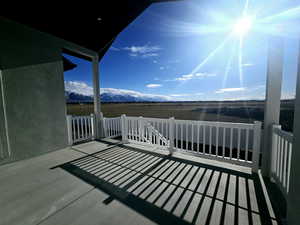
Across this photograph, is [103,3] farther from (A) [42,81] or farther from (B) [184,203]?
(B) [184,203]

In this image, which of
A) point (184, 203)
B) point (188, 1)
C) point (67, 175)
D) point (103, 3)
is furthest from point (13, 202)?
point (188, 1)

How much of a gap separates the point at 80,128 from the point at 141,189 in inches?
146

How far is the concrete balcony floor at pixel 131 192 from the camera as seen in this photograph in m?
1.58

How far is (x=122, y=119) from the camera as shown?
4.64 metres

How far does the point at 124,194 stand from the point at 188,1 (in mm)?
4176

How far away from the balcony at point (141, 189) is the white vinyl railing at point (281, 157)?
0.05ft

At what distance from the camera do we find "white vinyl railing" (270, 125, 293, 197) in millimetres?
1828

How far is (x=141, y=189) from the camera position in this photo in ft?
6.90

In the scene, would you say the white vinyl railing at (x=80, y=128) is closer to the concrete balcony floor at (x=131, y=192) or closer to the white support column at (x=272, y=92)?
the concrete balcony floor at (x=131, y=192)

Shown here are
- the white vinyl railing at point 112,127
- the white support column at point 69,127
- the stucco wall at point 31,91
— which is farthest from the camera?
the white vinyl railing at point 112,127

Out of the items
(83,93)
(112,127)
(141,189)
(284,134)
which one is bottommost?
(141,189)

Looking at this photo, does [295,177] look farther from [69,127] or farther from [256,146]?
[69,127]

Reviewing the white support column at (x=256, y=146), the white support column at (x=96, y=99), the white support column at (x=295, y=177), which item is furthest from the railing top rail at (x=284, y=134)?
the white support column at (x=96, y=99)

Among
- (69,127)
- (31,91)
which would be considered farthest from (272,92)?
(31,91)
